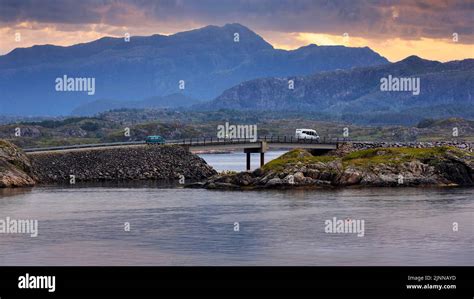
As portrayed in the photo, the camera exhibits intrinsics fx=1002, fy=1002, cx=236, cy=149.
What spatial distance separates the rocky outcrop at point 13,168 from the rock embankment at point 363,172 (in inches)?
1067

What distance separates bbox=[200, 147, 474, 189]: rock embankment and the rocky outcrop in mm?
27091

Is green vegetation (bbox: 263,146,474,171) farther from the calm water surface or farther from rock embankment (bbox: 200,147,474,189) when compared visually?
the calm water surface

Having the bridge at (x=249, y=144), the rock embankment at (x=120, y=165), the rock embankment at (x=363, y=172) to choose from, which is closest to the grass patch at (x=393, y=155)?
the rock embankment at (x=363, y=172)

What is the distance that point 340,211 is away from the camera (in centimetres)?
11625

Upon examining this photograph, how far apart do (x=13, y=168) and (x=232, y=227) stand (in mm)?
60617

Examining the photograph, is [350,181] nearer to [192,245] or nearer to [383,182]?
[383,182]

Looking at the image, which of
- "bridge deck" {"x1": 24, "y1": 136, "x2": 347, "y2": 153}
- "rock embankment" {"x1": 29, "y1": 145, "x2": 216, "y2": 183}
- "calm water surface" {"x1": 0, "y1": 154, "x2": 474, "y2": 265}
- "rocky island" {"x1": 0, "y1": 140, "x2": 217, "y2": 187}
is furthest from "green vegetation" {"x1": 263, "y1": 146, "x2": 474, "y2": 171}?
"bridge deck" {"x1": 24, "y1": 136, "x2": 347, "y2": 153}

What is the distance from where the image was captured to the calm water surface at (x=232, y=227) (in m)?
A: 82.5

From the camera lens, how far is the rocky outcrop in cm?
14912

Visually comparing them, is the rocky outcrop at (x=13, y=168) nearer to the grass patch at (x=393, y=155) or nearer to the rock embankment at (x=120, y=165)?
the rock embankment at (x=120, y=165)

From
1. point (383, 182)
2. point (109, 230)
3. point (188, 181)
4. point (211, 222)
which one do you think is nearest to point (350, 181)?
point (383, 182)

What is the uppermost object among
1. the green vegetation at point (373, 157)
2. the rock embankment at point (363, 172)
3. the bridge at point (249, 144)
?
the bridge at point (249, 144)

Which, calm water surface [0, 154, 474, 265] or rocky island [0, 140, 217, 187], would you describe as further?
rocky island [0, 140, 217, 187]
